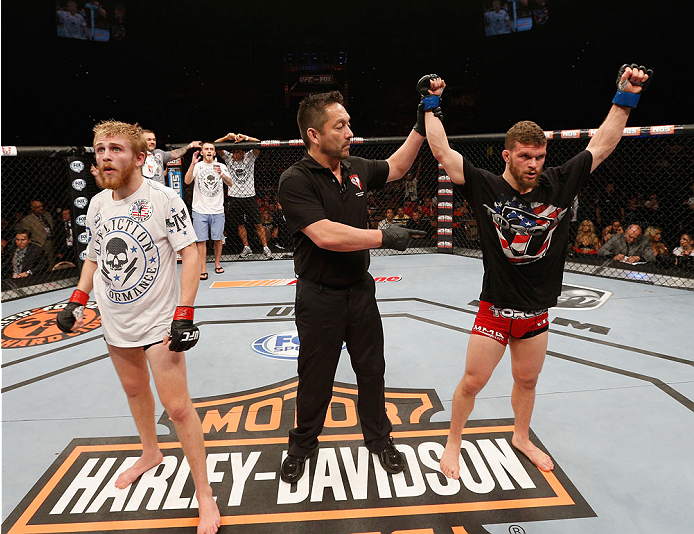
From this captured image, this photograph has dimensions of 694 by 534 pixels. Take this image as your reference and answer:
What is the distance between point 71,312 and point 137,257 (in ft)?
1.52

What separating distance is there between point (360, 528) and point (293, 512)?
0.96 ft

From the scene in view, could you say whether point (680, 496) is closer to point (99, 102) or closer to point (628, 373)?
point (628, 373)

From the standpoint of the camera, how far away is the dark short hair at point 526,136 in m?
1.82

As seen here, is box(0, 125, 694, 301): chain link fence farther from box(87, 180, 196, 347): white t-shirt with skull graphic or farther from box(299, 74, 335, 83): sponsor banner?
box(87, 180, 196, 347): white t-shirt with skull graphic

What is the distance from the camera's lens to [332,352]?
208 cm

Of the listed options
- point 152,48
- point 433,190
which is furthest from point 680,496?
point 152,48

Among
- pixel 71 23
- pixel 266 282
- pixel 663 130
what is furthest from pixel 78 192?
pixel 71 23

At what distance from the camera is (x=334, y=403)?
9.00 feet

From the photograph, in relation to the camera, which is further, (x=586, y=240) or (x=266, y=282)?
(x=586, y=240)

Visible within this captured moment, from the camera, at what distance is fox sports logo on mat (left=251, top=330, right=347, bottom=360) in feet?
11.2

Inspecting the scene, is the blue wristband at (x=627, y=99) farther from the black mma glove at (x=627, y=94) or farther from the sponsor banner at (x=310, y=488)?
the sponsor banner at (x=310, y=488)

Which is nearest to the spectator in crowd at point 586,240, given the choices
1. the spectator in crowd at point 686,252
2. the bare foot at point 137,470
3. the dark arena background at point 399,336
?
the dark arena background at point 399,336

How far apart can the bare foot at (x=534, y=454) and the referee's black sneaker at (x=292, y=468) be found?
1.03 meters

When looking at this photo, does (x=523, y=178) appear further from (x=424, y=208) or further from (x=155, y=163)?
(x=424, y=208)
